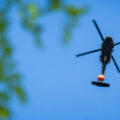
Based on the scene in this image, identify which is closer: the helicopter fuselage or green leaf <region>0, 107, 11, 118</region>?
green leaf <region>0, 107, 11, 118</region>

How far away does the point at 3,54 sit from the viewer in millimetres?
2324

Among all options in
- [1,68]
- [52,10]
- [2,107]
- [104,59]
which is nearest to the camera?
[52,10]

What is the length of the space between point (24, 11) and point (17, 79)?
0.75 m

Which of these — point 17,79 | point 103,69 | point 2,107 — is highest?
point 103,69

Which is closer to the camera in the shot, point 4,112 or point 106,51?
point 4,112

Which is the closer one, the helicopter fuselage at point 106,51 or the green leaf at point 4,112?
the green leaf at point 4,112

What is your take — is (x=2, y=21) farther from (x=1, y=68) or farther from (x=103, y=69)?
(x=103, y=69)

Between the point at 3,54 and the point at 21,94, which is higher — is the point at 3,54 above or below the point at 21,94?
above

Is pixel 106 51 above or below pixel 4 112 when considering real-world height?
above

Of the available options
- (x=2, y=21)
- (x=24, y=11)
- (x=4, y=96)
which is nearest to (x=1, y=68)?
(x=4, y=96)

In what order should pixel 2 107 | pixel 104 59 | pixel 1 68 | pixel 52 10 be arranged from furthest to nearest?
1. pixel 104 59
2. pixel 2 107
3. pixel 1 68
4. pixel 52 10

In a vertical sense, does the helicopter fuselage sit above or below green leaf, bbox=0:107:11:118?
above

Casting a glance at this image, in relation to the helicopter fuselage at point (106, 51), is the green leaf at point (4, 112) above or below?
below

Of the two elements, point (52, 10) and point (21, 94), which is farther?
point (21, 94)
